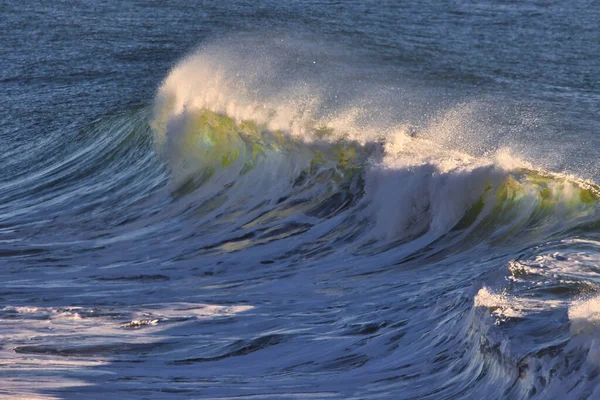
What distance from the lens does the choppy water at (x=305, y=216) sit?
764cm

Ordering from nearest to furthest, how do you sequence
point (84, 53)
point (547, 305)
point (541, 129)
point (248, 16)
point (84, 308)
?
point (547, 305) → point (84, 308) → point (541, 129) → point (84, 53) → point (248, 16)

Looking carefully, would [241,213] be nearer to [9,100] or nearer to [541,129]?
[541,129]

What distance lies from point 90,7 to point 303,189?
59.6ft

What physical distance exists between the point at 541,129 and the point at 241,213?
7.30 meters

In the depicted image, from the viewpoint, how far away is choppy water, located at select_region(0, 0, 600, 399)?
7641 millimetres

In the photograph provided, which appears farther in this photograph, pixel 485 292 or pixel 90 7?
pixel 90 7

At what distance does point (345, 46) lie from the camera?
2545cm

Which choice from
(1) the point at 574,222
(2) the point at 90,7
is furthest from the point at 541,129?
(2) the point at 90,7

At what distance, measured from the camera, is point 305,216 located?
12742 mm

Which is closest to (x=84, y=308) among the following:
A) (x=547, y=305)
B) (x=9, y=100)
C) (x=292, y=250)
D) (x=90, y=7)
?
(x=292, y=250)

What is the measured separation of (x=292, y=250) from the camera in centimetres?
1168

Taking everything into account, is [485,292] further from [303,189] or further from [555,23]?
[555,23]

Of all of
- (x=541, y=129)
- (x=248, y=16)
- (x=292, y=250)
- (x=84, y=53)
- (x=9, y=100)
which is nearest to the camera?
(x=292, y=250)

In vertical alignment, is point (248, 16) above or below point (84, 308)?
above
